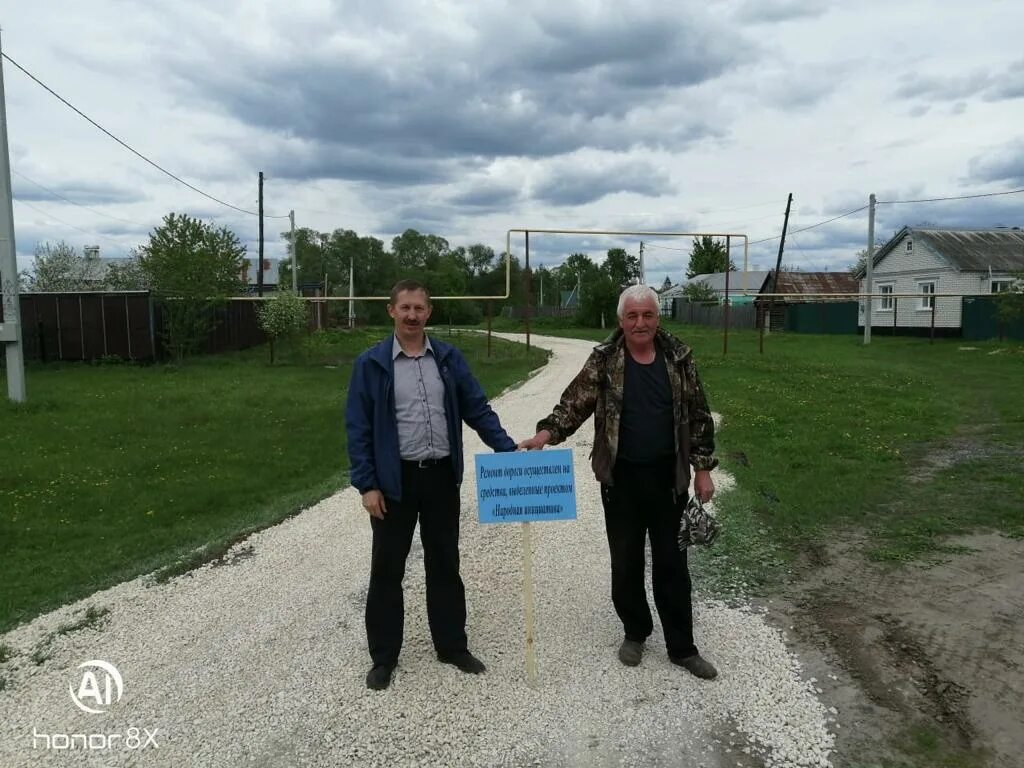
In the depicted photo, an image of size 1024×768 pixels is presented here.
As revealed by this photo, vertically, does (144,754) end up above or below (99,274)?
below

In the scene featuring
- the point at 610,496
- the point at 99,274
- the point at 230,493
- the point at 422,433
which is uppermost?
the point at 99,274

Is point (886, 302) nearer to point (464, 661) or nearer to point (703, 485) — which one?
point (703, 485)

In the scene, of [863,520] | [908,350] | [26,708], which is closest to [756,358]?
[908,350]

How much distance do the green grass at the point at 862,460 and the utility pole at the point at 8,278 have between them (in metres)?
12.4

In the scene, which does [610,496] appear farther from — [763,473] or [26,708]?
[763,473]

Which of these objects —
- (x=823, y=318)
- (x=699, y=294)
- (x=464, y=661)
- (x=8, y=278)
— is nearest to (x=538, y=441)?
(x=464, y=661)

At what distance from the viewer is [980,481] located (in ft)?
26.9

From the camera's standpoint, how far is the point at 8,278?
46.9 ft

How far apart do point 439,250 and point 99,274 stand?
242ft

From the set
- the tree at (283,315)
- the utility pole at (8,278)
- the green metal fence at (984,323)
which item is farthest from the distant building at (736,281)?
the utility pole at (8,278)

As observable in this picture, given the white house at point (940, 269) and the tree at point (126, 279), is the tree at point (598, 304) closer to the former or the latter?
the white house at point (940, 269)

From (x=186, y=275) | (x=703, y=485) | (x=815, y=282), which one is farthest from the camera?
(x=815, y=282)

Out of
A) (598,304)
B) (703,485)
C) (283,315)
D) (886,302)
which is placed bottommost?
(703,485)

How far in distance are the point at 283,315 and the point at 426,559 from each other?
20.5 meters
